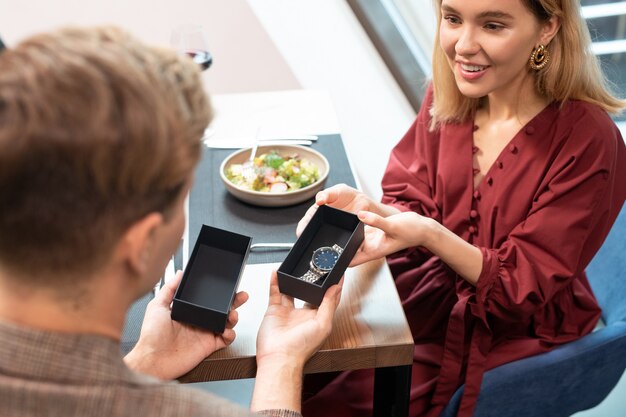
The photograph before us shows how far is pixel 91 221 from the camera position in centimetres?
78

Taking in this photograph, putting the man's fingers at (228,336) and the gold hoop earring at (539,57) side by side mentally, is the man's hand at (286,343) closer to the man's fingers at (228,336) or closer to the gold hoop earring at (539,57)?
the man's fingers at (228,336)

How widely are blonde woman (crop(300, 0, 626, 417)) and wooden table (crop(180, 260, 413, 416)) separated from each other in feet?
0.31

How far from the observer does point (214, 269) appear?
1426mm

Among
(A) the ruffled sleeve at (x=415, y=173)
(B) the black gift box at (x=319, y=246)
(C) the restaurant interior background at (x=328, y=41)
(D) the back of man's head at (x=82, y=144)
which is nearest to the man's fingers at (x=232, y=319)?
(B) the black gift box at (x=319, y=246)

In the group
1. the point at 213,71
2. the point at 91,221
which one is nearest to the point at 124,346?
the point at 91,221

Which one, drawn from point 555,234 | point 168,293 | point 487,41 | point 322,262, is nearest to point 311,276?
point 322,262

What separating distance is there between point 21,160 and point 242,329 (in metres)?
0.68

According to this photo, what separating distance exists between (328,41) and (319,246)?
183 cm

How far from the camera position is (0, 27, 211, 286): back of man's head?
A: 0.73 metres

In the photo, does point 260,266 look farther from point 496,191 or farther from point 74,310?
point 74,310

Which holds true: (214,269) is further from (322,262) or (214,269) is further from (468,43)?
(468,43)

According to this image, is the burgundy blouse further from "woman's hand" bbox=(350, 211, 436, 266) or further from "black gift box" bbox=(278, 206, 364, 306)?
"black gift box" bbox=(278, 206, 364, 306)

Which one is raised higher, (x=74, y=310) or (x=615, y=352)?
(x=74, y=310)

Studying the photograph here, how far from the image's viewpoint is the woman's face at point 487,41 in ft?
5.18
